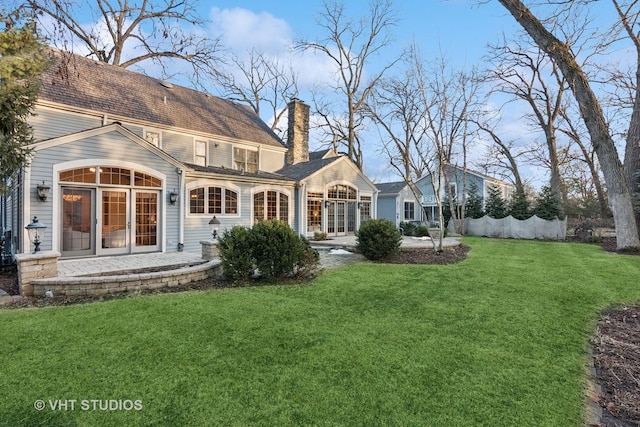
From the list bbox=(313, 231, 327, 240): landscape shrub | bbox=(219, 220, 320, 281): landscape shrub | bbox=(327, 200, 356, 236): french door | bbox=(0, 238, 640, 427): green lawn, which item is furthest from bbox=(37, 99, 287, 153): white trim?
bbox=(0, 238, 640, 427): green lawn

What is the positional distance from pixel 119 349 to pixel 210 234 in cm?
859

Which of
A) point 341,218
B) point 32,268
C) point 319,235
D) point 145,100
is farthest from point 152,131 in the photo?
point 341,218

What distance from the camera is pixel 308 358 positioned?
3.31m

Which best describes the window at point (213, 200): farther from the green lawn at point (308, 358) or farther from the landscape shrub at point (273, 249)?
the green lawn at point (308, 358)

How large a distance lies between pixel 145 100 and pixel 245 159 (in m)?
4.90

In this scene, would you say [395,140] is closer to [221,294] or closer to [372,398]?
[221,294]

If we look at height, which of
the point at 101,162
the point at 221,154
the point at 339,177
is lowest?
the point at 101,162

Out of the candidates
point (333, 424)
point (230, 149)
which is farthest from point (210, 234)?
point (333, 424)

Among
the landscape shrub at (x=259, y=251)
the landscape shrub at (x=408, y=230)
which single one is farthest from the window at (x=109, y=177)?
the landscape shrub at (x=408, y=230)

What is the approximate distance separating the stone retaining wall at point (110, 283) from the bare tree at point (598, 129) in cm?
1298

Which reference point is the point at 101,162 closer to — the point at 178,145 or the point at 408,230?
the point at 178,145

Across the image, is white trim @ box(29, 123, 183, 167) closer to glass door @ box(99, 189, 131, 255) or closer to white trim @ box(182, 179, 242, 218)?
white trim @ box(182, 179, 242, 218)

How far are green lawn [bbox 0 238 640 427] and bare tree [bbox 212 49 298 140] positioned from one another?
2421cm

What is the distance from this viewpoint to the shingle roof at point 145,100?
11.5 m
